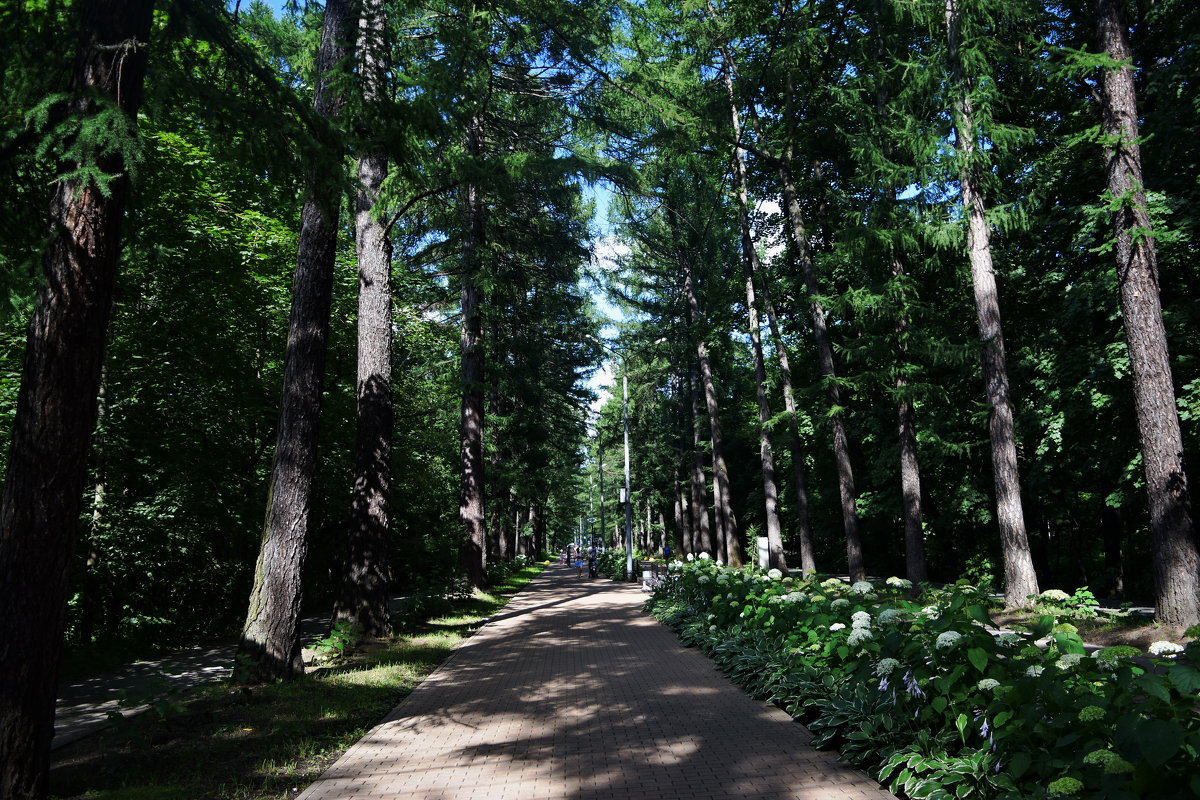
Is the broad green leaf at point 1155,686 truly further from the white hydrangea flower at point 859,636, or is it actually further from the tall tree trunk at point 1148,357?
the tall tree trunk at point 1148,357

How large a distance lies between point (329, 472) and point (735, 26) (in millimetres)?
14608

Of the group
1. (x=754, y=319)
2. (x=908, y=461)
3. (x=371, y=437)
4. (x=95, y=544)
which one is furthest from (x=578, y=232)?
(x=95, y=544)

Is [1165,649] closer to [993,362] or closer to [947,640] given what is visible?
[947,640]

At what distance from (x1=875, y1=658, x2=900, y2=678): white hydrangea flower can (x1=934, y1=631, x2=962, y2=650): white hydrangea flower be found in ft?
1.51

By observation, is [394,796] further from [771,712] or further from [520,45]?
[520,45]

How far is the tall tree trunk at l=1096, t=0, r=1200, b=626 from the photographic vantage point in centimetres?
951

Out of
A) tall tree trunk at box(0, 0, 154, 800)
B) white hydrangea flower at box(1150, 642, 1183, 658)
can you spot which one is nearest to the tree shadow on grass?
tall tree trunk at box(0, 0, 154, 800)

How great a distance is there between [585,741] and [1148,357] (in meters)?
9.29

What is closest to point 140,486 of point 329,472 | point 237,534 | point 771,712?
point 237,534

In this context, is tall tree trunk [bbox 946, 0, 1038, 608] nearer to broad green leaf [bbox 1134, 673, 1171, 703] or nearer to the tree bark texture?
the tree bark texture

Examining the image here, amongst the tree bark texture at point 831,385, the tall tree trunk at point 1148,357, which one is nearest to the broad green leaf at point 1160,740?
the tall tree trunk at point 1148,357

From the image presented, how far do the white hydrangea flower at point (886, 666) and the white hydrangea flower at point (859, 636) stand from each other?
17.7 inches

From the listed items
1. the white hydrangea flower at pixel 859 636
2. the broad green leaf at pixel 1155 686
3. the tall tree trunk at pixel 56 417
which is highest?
the tall tree trunk at pixel 56 417

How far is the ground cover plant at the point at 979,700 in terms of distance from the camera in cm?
312
